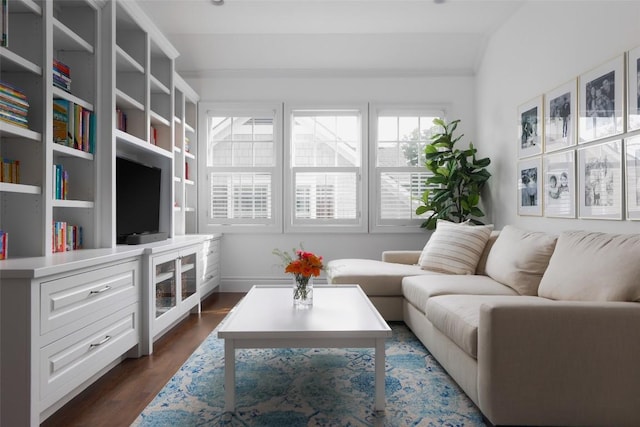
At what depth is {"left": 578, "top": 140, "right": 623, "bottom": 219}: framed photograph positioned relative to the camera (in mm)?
2584

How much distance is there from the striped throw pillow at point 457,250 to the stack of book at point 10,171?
2.96 meters

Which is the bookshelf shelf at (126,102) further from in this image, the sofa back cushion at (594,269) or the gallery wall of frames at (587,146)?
the gallery wall of frames at (587,146)

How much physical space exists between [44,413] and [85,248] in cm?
107

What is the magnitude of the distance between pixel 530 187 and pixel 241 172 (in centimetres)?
306

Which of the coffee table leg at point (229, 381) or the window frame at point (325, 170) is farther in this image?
the window frame at point (325, 170)

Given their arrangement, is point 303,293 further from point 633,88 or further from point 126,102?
point 633,88

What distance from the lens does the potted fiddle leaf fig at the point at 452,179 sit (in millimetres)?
4426

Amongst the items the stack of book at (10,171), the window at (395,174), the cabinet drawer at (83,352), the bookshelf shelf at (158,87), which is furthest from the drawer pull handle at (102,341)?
the window at (395,174)

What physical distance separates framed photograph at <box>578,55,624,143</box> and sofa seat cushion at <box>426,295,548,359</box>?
1216 mm

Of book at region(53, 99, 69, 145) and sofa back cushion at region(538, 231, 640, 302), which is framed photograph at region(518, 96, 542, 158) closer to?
sofa back cushion at region(538, 231, 640, 302)

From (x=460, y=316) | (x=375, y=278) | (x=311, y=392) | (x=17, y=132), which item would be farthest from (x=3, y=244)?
(x=375, y=278)

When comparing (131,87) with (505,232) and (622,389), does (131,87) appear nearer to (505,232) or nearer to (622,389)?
(505,232)

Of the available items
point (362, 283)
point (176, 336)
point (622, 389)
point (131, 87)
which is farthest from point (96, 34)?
point (622, 389)

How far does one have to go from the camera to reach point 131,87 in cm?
329
